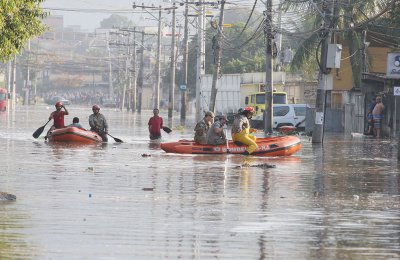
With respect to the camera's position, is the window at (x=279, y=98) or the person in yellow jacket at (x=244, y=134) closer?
the person in yellow jacket at (x=244, y=134)

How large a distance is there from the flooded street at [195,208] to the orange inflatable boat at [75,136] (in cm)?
677

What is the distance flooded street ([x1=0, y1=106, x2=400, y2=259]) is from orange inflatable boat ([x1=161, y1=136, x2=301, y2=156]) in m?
1.32

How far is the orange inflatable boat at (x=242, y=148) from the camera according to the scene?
107 feet

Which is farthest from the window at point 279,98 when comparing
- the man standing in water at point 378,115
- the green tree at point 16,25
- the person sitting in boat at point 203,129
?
the green tree at point 16,25

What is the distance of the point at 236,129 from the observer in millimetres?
32281

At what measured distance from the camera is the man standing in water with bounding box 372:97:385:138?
155ft

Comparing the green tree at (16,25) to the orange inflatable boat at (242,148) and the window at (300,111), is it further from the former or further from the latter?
the window at (300,111)

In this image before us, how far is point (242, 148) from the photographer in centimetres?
3259

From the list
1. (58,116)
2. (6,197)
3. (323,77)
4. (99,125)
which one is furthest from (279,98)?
(6,197)

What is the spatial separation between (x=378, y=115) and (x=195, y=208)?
32.1 metres

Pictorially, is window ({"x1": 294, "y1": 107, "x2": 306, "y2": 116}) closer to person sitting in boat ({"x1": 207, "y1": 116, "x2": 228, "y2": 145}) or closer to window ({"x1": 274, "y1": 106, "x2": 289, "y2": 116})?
window ({"x1": 274, "y1": 106, "x2": 289, "y2": 116})

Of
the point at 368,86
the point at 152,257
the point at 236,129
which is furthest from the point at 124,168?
the point at 368,86

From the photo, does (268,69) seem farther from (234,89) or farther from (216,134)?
(234,89)

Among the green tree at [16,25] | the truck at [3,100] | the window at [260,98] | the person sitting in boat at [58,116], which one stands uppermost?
the green tree at [16,25]
